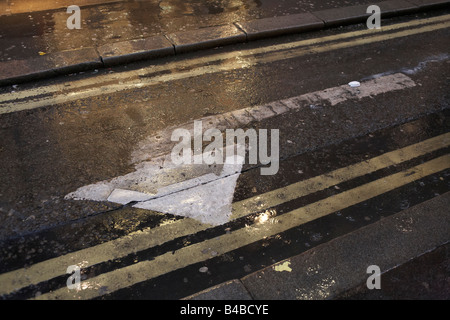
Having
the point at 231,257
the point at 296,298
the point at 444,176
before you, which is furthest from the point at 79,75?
the point at 444,176

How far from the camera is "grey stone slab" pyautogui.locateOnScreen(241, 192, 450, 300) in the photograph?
8.52ft

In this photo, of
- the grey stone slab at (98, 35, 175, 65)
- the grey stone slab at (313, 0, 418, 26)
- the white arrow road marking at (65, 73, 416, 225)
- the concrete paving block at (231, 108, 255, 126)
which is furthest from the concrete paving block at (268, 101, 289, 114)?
the grey stone slab at (313, 0, 418, 26)

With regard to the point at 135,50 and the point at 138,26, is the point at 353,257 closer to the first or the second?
the point at 135,50

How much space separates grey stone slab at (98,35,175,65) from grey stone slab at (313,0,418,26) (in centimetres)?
276

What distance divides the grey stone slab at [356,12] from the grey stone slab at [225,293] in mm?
5122

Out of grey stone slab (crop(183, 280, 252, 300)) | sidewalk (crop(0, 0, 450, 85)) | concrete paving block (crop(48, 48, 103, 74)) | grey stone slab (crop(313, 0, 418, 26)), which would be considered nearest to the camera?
grey stone slab (crop(183, 280, 252, 300))

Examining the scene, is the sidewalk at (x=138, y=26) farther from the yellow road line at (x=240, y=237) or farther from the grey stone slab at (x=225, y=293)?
the grey stone slab at (x=225, y=293)

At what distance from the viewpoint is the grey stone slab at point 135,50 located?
5.19 meters

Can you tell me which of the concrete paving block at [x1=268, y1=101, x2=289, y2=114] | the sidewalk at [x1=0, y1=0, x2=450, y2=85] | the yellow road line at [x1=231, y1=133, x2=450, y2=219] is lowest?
the yellow road line at [x1=231, y1=133, x2=450, y2=219]

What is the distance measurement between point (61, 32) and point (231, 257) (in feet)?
15.6

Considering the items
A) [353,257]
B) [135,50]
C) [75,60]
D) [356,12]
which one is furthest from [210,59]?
[353,257]

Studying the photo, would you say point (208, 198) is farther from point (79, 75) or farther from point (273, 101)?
point (79, 75)

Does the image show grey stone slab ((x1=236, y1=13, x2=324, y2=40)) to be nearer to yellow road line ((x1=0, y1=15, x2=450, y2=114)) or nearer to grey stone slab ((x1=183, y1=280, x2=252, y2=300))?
yellow road line ((x1=0, y1=15, x2=450, y2=114))

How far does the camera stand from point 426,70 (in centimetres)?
525
